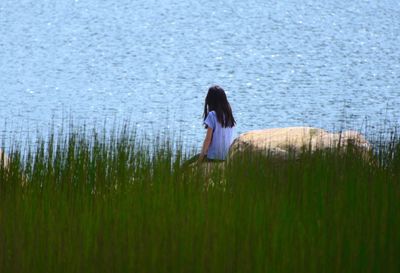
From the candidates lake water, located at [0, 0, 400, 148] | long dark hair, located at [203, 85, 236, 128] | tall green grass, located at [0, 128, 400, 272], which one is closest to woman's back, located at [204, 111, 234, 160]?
long dark hair, located at [203, 85, 236, 128]

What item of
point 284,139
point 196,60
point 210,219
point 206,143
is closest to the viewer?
point 210,219

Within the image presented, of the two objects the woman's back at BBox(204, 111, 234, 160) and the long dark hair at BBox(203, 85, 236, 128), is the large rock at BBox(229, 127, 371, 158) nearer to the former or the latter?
the woman's back at BBox(204, 111, 234, 160)

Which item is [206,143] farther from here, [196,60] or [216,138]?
[196,60]

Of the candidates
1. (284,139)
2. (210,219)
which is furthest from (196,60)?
(210,219)

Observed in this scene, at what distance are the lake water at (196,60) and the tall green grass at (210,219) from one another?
18.0 meters

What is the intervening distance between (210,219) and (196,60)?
1510 inches

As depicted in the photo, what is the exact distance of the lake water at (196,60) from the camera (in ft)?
102

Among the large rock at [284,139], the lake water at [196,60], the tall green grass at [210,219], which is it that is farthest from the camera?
the lake water at [196,60]

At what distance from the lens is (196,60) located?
1740 inches

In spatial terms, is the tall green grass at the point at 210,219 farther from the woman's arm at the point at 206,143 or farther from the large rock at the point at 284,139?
the woman's arm at the point at 206,143

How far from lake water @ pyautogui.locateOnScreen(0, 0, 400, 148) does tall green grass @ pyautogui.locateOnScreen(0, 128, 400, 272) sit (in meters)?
18.0

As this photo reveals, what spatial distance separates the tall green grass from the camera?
19.1 ft

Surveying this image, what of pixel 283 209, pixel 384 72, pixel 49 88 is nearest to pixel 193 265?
pixel 283 209

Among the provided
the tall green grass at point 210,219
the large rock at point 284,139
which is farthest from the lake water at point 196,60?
the tall green grass at point 210,219
